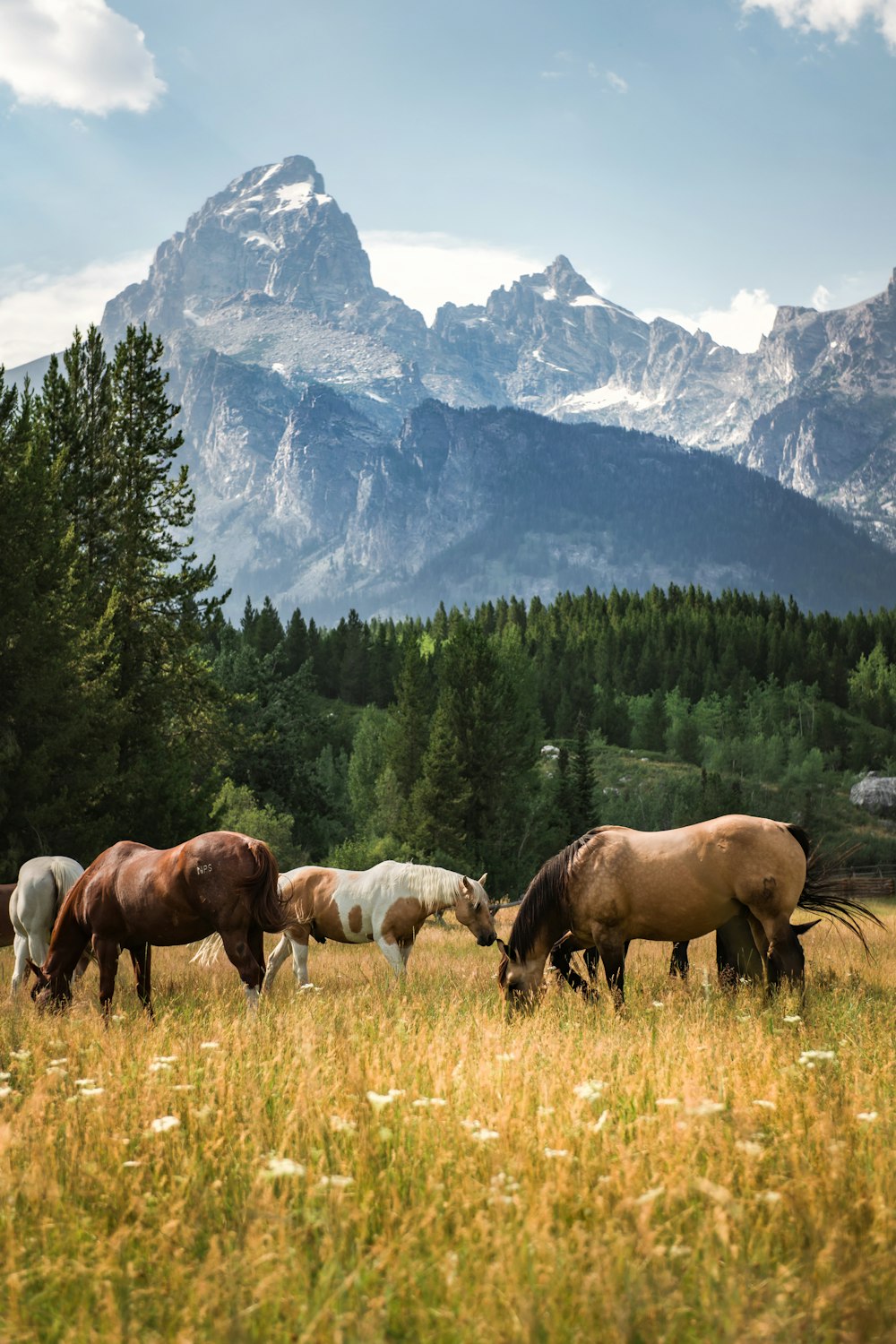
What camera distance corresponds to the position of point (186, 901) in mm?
9859

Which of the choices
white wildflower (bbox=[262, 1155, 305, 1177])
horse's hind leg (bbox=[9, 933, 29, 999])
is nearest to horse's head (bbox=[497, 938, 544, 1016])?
horse's hind leg (bbox=[9, 933, 29, 999])

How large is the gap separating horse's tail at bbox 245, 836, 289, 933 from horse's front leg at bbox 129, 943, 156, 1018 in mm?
1464

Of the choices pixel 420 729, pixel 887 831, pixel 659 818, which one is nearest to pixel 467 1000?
pixel 420 729

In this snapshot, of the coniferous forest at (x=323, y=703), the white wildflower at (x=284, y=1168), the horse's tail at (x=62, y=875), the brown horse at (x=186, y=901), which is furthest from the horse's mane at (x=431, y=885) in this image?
the coniferous forest at (x=323, y=703)

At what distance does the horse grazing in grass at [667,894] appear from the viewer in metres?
10.0

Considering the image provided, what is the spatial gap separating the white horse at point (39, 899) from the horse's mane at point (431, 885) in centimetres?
Result: 399

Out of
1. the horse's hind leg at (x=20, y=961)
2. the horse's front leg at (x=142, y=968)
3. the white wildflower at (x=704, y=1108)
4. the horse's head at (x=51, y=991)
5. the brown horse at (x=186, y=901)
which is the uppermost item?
the white wildflower at (x=704, y=1108)

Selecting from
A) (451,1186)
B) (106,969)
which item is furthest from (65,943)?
(451,1186)

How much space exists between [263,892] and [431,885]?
159 inches

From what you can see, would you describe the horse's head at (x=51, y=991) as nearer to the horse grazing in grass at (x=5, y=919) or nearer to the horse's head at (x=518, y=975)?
the horse grazing in grass at (x=5, y=919)

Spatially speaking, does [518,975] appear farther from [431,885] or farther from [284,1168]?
[284,1168]

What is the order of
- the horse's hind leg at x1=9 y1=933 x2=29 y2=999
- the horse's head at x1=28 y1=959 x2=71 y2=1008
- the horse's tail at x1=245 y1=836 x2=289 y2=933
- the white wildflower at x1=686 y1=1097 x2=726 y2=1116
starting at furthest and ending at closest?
1. the horse's hind leg at x1=9 y1=933 x2=29 y2=999
2. the horse's head at x1=28 y1=959 x2=71 y2=1008
3. the horse's tail at x1=245 y1=836 x2=289 y2=933
4. the white wildflower at x1=686 y1=1097 x2=726 y2=1116

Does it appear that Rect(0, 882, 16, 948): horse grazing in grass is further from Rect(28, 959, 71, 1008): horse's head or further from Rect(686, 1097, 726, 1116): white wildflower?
Rect(686, 1097, 726, 1116): white wildflower

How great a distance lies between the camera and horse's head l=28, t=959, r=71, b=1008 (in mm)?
10315
